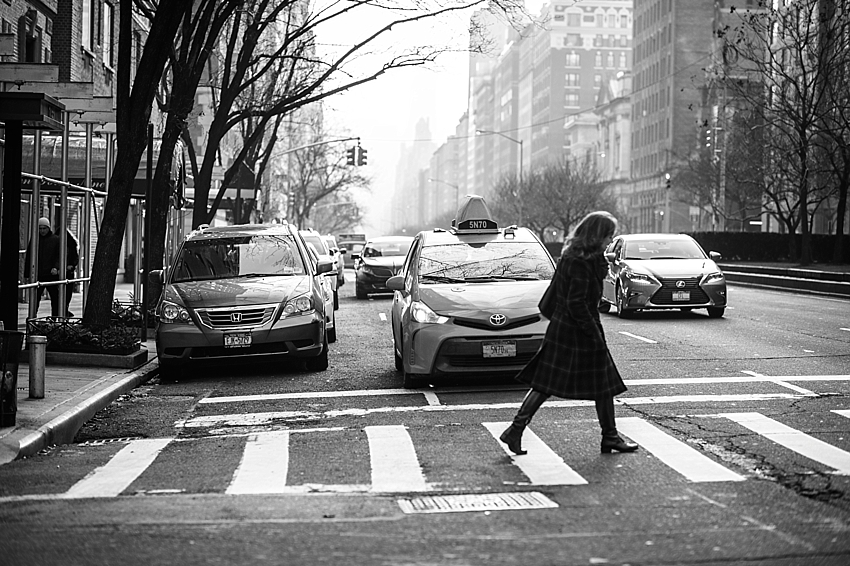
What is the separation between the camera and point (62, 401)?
11.4 meters

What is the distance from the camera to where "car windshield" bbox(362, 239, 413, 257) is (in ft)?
113

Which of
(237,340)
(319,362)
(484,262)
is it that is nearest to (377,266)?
(319,362)

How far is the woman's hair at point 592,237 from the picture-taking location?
856 centimetres

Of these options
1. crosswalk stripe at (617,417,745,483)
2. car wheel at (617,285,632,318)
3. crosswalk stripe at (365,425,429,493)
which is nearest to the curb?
crosswalk stripe at (365,425,429,493)

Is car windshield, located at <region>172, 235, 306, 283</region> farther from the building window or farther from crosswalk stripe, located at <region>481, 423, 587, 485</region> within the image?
the building window

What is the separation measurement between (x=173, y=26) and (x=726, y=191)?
203 ft

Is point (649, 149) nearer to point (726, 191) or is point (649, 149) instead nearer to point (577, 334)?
point (726, 191)

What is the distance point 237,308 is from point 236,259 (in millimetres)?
1564

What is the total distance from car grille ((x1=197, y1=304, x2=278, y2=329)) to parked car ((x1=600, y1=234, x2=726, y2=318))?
1054cm

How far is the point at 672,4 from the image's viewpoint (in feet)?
382

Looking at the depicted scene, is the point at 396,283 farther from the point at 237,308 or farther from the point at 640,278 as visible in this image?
the point at 640,278

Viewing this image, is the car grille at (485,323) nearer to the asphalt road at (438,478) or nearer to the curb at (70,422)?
the asphalt road at (438,478)

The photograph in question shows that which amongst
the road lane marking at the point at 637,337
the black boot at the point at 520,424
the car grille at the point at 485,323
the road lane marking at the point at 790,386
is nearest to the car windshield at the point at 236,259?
the car grille at the point at 485,323

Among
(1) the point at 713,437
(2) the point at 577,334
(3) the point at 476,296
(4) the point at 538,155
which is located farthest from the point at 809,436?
(4) the point at 538,155
